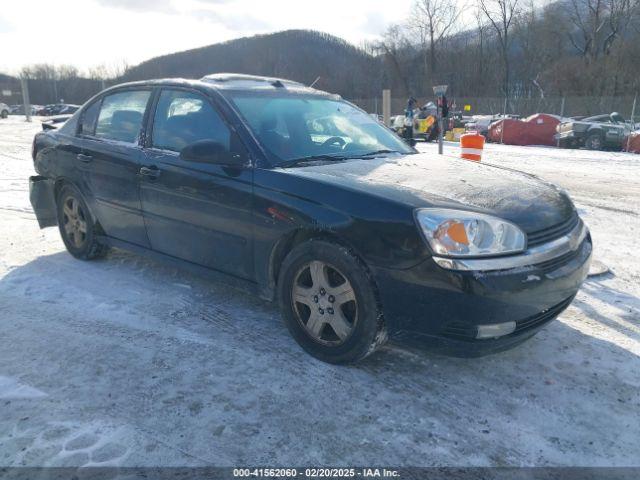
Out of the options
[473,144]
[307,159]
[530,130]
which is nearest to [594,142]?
[530,130]

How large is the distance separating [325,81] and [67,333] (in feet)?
213

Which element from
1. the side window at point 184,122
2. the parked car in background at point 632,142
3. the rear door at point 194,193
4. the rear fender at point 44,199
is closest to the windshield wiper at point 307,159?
the rear door at point 194,193

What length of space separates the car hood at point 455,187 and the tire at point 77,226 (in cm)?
256

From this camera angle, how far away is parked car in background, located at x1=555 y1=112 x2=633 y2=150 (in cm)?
1748

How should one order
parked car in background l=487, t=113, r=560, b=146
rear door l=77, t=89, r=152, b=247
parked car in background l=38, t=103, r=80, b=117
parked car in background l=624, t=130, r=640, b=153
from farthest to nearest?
1. parked car in background l=38, t=103, r=80, b=117
2. parked car in background l=487, t=113, r=560, b=146
3. parked car in background l=624, t=130, r=640, b=153
4. rear door l=77, t=89, r=152, b=247

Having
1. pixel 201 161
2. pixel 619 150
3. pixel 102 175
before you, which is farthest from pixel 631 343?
pixel 619 150

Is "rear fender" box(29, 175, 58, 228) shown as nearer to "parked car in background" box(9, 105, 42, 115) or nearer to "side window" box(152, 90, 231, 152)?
"side window" box(152, 90, 231, 152)

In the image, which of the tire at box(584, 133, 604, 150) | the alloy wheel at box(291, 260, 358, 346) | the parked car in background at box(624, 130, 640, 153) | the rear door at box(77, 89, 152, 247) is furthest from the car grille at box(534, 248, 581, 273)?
the tire at box(584, 133, 604, 150)

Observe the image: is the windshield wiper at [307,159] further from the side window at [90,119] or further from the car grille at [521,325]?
the side window at [90,119]

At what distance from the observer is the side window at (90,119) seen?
4.71 metres

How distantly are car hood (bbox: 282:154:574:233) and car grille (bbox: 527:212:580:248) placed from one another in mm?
26

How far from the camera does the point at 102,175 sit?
4363mm

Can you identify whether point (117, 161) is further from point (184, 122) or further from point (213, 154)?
point (213, 154)

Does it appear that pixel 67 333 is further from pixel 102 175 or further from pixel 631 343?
pixel 631 343
